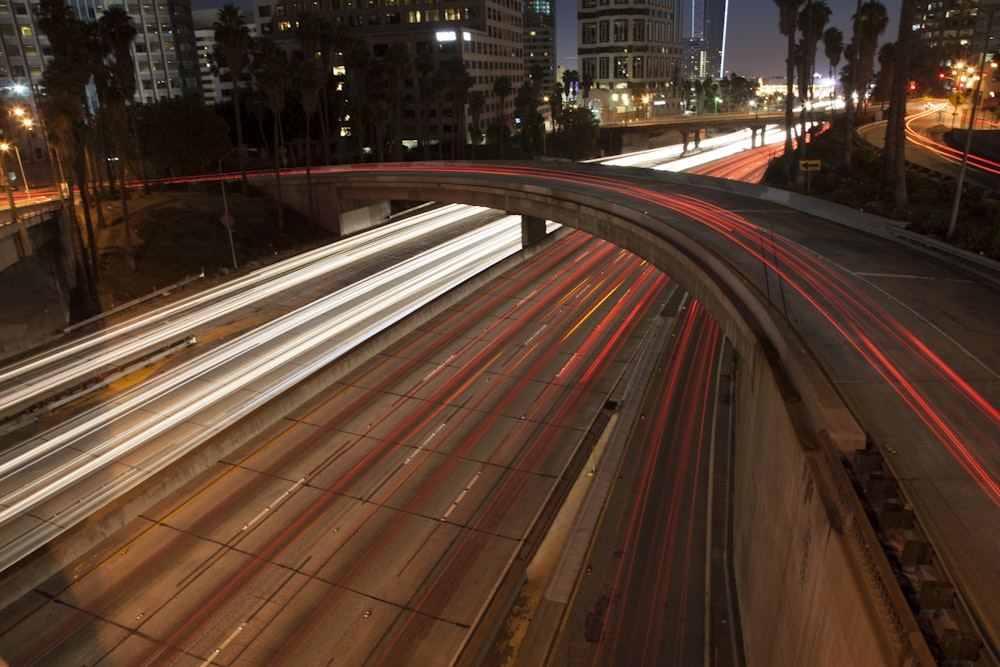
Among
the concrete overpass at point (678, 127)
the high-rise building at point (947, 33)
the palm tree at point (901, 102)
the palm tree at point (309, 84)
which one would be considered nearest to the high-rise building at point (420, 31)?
the concrete overpass at point (678, 127)

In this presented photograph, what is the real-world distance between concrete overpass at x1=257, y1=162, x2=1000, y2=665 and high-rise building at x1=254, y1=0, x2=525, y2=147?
282ft

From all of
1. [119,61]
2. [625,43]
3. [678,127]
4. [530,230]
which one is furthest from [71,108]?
[625,43]

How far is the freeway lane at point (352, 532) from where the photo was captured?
17766mm

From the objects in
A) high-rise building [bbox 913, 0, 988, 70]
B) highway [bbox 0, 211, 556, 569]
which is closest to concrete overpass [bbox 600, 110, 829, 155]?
high-rise building [bbox 913, 0, 988, 70]

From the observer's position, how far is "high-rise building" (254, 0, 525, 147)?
109438mm

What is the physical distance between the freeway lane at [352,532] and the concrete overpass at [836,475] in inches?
321

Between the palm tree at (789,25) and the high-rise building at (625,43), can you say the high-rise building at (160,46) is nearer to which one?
the palm tree at (789,25)

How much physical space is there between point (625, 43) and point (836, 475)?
199 meters

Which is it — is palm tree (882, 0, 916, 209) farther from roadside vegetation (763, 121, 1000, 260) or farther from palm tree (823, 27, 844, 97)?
palm tree (823, 27, 844, 97)

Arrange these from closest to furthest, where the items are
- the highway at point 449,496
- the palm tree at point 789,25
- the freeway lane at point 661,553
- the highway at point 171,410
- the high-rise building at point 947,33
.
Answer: the highway at point 449,496, the freeway lane at point 661,553, the highway at point 171,410, the palm tree at point 789,25, the high-rise building at point 947,33

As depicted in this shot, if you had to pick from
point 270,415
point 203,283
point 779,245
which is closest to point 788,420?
point 779,245

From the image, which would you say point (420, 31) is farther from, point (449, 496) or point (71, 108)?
point (449, 496)

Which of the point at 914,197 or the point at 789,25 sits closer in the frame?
the point at 914,197

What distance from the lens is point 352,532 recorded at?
2172 cm
